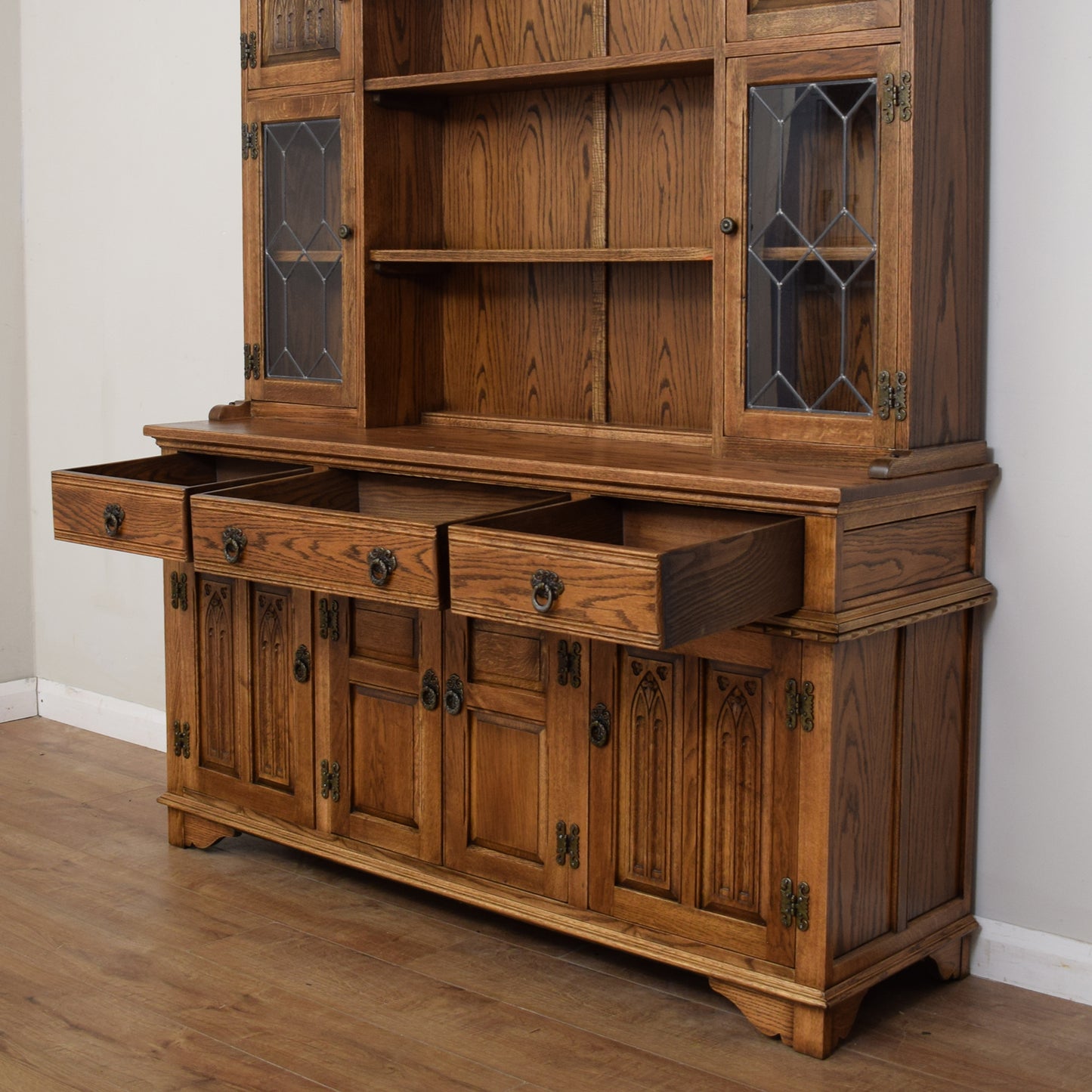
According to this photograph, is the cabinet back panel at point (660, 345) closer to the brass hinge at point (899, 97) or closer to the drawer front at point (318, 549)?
the brass hinge at point (899, 97)

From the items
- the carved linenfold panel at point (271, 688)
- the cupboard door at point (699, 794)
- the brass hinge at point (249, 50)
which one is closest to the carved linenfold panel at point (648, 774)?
the cupboard door at point (699, 794)

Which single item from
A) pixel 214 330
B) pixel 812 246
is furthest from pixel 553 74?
pixel 214 330

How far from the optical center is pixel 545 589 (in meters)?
2.38

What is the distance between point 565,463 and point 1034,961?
1.31m

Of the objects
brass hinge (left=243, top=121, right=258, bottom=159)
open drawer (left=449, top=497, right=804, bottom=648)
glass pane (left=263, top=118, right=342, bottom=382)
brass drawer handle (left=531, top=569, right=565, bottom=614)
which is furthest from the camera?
brass hinge (left=243, top=121, right=258, bottom=159)

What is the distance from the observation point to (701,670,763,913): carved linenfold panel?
261 cm

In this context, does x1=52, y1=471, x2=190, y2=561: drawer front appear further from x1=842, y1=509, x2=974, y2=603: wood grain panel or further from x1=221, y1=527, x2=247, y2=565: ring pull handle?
x1=842, y1=509, x2=974, y2=603: wood grain panel

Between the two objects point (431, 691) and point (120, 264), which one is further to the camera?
point (120, 264)

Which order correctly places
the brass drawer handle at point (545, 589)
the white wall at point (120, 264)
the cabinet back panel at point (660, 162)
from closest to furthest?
1. the brass drawer handle at point (545, 589)
2. the cabinet back panel at point (660, 162)
3. the white wall at point (120, 264)

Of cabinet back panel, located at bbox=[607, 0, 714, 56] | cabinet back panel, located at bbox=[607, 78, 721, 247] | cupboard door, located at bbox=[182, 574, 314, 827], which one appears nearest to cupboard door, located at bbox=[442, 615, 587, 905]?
cupboard door, located at bbox=[182, 574, 314, 827]

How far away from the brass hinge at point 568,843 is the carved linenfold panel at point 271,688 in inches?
30.7

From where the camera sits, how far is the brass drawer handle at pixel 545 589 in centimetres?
237

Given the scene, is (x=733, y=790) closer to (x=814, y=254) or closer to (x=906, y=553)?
(x=906, y=553)

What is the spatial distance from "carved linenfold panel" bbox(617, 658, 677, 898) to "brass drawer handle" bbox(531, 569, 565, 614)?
413 millimetres
